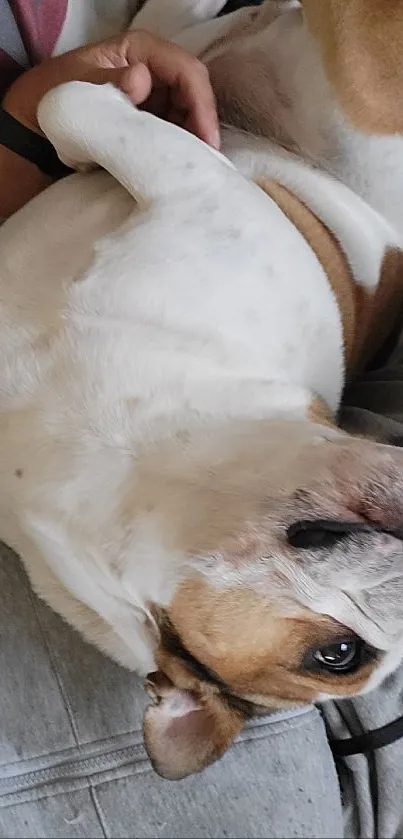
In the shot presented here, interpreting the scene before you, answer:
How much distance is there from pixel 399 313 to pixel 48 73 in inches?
32.5

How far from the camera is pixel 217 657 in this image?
1307 millimetres

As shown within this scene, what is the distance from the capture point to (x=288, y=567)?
4.14ft

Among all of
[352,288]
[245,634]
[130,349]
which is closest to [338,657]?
[245,634]

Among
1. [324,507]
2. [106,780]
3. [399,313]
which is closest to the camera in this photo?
[324,507]

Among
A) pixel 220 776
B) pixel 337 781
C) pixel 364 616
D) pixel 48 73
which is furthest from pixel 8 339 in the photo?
pixel 337 781

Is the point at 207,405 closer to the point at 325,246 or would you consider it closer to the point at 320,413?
the point at 320,413

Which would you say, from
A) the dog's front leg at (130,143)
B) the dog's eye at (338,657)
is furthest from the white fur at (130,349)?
the dog's eye at (338,657)

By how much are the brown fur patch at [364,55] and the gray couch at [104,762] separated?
1.86 feet

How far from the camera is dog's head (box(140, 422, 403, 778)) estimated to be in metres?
1.27

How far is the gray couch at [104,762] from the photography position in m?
1.58

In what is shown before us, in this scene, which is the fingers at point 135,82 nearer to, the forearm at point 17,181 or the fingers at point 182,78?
the fingers at point 182,78

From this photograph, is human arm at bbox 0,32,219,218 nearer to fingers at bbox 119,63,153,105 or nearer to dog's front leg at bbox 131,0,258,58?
fingers at bbox 119,63,153,105

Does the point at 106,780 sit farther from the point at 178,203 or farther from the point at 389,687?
the point at 178,203

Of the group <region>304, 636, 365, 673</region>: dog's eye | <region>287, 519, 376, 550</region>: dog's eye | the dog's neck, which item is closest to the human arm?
the dog's neck
